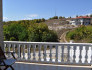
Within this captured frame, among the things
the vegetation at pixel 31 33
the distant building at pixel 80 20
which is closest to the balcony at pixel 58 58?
the vegetation at pixel 31 33

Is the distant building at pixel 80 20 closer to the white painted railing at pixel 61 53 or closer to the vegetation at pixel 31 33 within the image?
the vegetation at pixel 31 33

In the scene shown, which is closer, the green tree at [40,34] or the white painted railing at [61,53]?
the white painted railing at [61,53]

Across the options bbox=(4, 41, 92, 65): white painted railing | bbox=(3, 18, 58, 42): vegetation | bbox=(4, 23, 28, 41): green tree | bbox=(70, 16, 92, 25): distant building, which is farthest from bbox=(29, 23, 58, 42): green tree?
bbox=(70, 16, 92, 25): distant building

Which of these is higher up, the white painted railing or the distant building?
the distant building

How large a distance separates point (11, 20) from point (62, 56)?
12353 mm

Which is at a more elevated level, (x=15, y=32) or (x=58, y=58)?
(x=15, y=32)

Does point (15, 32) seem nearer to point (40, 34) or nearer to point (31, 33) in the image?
point (31, 33)

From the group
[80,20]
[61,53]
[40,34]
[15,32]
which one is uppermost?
[80,20]

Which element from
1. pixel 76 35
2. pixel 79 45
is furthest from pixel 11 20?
pixel 79 45

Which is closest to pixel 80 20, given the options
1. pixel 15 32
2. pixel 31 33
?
pixel 31 33

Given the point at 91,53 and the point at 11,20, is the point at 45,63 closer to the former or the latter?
the point at 91,53

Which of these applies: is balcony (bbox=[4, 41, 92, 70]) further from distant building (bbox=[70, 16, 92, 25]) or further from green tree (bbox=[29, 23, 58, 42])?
distant building (bbox=[70, 16, 92, 25])

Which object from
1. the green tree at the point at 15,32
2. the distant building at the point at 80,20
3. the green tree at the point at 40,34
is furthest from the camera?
the distant building at the point at 80,20

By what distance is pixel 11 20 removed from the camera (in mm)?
15523
